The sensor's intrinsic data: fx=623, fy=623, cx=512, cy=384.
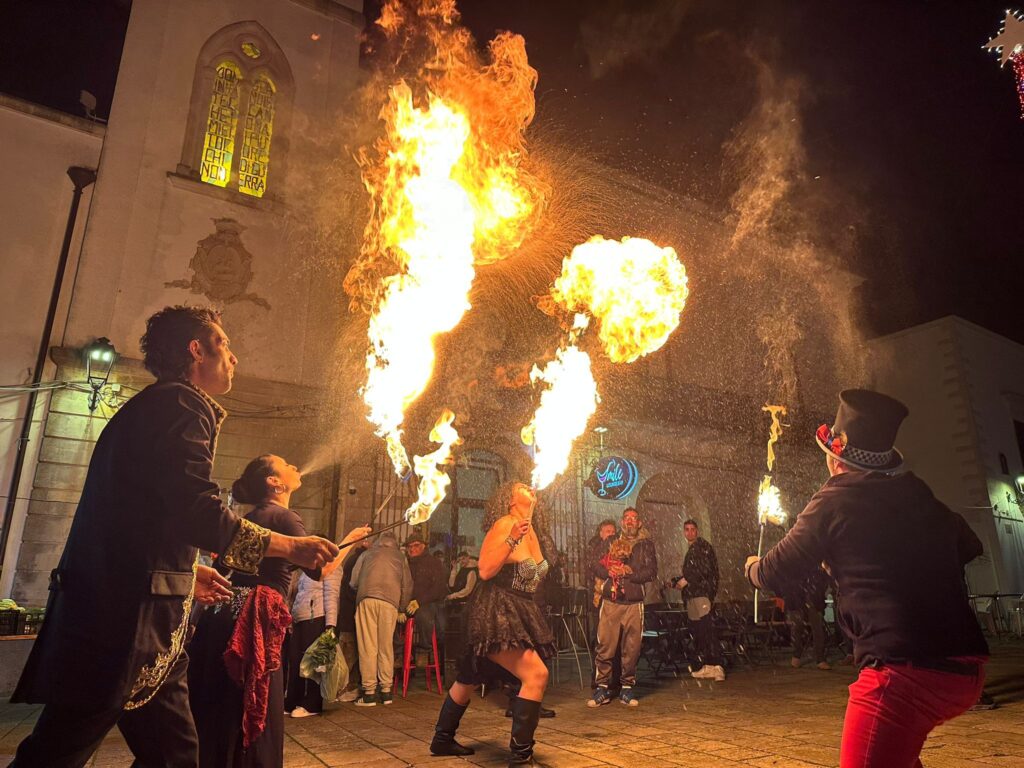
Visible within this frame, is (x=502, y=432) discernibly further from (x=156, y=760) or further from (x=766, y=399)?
(x=156, y=760)

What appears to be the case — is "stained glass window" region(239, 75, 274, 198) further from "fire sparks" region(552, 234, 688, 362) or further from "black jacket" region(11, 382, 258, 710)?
"black jacket" region(11, 382, 258, 710)

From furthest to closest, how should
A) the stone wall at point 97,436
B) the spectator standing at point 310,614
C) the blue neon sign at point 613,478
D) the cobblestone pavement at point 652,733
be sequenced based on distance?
the blue neon sign at point 613,478 → the stone wall at point 97,436 → the spectator standing at point 310,614 → the cobblestone pavement at point 652,733

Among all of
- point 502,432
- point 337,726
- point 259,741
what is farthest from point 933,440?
point 259,741

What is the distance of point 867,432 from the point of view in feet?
8.49

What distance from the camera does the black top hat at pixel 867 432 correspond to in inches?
101

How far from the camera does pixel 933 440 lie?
71.4 ft

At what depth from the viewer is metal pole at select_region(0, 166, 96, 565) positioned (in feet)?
31.6

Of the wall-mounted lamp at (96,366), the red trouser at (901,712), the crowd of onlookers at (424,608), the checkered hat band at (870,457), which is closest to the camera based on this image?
the red trouser at (901,712)

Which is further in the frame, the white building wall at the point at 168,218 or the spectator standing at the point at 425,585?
the white building wall at the point at 168,218

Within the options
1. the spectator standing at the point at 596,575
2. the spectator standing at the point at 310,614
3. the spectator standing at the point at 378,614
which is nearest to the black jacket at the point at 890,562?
the spectator standing at the point at 596,575

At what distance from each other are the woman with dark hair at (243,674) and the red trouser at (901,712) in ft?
6.96

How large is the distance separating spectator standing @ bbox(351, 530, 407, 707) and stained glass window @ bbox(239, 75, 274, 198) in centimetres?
837

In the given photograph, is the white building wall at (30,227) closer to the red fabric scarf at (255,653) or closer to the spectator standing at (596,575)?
the spectator standing at (596,575)

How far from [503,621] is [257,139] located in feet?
39.4
